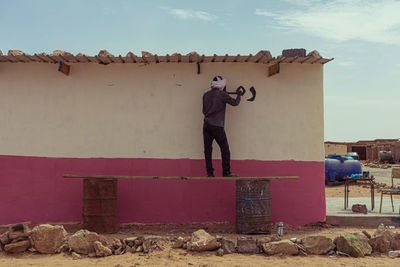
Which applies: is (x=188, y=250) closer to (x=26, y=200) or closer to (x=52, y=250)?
(x=52, y=250)

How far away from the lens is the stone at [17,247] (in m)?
5.91

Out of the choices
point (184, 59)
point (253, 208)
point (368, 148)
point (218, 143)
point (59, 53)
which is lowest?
point (253, 208)

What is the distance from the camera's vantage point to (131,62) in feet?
24.9

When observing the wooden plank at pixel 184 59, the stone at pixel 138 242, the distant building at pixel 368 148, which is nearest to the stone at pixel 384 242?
the stone at pixel 138 242

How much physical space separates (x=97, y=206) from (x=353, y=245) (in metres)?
4.20

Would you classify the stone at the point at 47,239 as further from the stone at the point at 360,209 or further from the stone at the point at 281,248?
the stone at the point at 360,209

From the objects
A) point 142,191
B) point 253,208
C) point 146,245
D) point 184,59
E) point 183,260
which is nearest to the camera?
point 183,260

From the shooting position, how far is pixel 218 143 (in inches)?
281

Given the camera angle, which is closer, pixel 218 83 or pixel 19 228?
pixel 19 228

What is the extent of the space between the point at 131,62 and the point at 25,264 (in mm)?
3973

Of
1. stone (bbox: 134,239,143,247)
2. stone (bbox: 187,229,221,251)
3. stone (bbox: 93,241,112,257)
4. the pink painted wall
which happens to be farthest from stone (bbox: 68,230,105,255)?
the pink painted wall

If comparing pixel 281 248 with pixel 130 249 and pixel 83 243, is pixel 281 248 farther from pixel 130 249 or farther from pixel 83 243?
pixel 83 243

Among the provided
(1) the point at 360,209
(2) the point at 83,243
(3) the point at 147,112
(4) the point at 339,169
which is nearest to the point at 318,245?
(1) the point at 360,209

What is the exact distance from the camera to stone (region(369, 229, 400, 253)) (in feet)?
19.9
